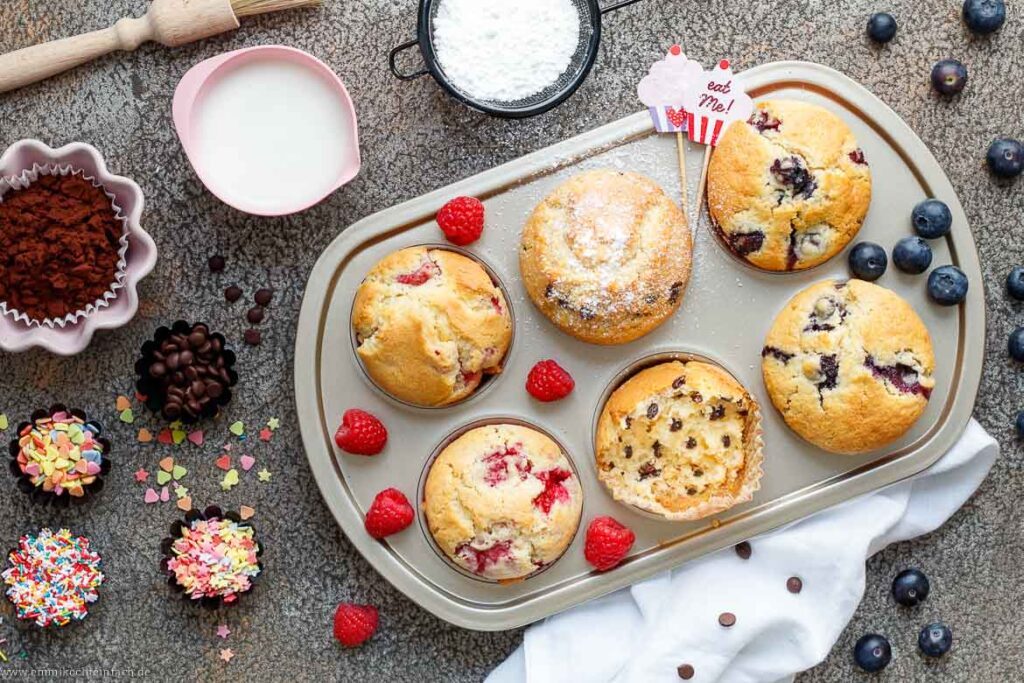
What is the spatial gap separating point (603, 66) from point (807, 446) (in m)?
1.08

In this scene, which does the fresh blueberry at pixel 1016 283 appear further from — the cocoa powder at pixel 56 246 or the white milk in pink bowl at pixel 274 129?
the cocoa powder at pixel 56 246

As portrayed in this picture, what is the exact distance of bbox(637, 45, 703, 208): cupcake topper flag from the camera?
210cm

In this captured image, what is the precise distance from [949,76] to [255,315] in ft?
6.10

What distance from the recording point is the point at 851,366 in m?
2.03

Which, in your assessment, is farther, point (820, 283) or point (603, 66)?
A: point (603, 66)

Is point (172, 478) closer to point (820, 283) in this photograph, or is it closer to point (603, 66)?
point (603, 66)

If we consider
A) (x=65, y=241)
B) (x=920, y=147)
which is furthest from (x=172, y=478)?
(x=920, y=147)

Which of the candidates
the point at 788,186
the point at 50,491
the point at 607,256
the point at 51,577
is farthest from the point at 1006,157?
the point at 51,577

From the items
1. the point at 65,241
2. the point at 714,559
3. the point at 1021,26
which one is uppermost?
the point at 1021,26

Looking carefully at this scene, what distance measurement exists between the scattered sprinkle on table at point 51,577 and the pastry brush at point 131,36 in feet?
3.78

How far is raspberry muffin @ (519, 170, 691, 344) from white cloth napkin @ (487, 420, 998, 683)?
2.13 ft

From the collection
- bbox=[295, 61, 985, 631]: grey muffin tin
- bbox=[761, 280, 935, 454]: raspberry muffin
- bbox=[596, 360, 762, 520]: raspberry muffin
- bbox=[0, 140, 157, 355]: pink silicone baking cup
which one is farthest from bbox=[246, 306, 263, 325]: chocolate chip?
bbox=[761, 280, 935, 454]: raspberry muffin

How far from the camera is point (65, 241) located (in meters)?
2.00

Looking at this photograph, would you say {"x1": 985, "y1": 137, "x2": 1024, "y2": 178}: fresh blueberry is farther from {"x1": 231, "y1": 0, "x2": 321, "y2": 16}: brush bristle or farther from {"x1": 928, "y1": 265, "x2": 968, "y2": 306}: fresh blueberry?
{"x1": 231, "y1": 0, "x2": 321, "y2": 16}: brush bristle
